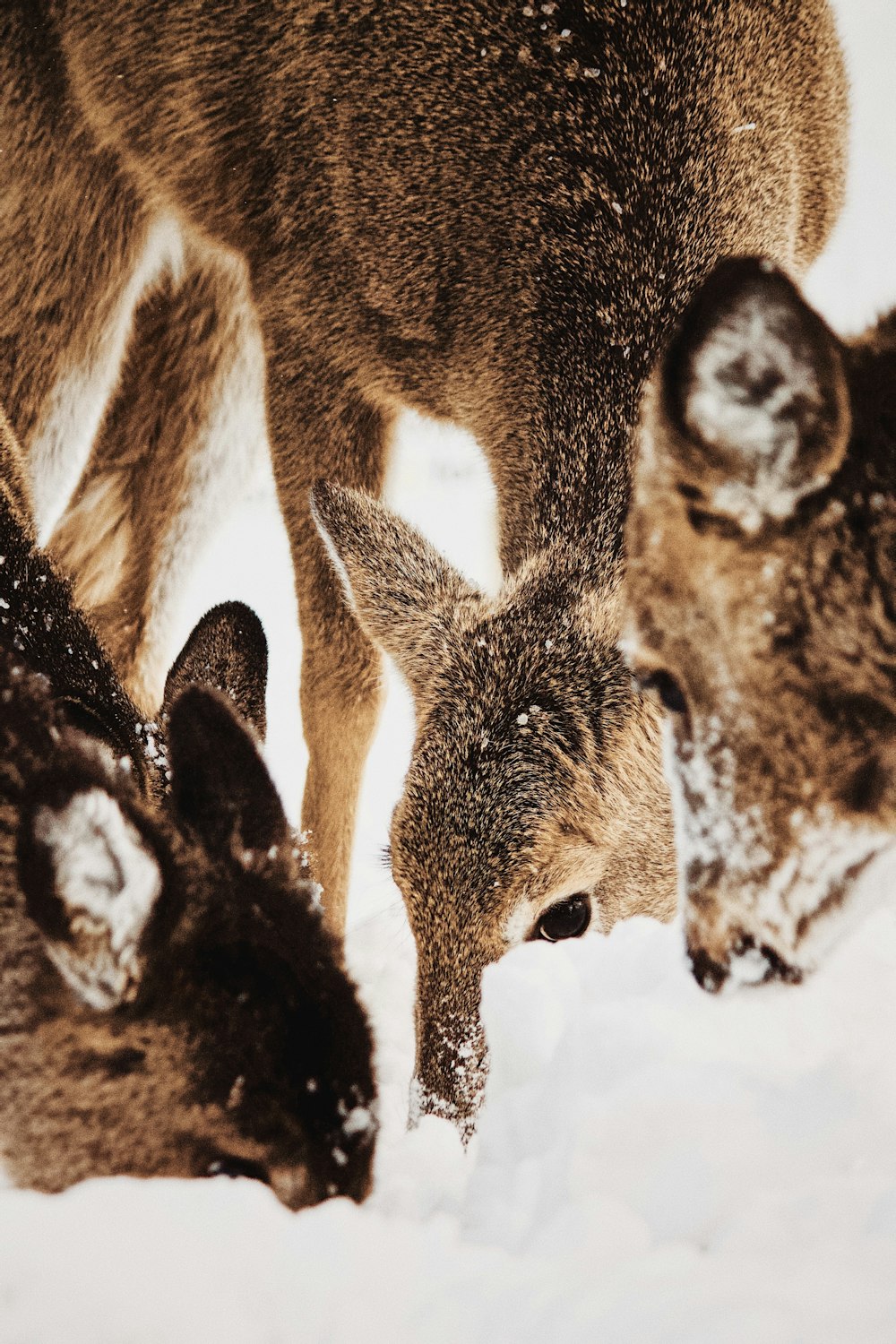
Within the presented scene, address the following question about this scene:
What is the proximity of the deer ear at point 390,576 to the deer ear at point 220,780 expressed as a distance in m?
0.20

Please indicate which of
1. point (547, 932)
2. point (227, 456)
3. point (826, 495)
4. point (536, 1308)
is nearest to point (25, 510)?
point (227, 456)

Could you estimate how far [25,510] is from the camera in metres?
1.30

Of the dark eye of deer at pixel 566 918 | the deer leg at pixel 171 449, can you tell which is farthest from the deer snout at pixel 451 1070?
the deer leg at pixel 171 449

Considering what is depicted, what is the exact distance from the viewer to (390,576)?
129 centimetres

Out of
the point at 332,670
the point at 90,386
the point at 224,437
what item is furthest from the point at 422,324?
the point at 332,670

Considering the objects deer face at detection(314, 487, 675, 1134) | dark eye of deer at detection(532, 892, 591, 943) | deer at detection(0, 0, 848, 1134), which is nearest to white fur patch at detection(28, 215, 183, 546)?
deer at detection(0, 0, 848, 1134)

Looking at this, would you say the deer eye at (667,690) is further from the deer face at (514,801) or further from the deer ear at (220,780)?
the deer ear at (220,780)

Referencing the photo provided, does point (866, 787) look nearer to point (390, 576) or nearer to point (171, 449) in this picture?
point (390, 576)

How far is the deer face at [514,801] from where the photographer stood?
3.79 ft

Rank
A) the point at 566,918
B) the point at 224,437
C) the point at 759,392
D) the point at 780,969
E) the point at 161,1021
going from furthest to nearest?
the point at 224,437, the point at 566,918, the point at 161,1021, the point at 780,969, the point at 759,392

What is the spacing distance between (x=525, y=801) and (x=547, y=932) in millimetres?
143

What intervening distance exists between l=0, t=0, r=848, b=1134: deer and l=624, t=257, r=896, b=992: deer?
5.4 inches

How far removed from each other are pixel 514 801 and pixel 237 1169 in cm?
44

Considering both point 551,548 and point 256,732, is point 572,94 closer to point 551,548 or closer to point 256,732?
point 551,548
